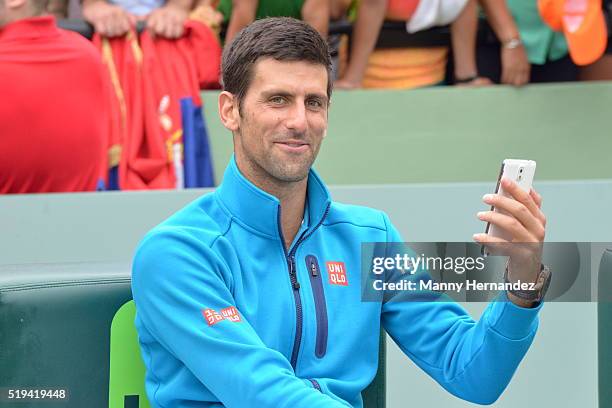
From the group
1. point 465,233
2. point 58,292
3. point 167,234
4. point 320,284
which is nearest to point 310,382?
point 320,284

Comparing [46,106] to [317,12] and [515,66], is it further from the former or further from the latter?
[515,66]

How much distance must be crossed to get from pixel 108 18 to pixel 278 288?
1870mm

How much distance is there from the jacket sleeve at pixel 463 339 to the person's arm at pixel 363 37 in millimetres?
1589

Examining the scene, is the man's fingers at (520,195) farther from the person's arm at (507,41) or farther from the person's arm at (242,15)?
the person's arm at (242,15)

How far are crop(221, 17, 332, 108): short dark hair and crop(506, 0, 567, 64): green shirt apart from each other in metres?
1.82

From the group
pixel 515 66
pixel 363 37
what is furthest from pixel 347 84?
pixel 515 66

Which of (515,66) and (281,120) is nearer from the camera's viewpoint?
(281,120)

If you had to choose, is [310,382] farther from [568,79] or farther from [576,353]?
[568,79]

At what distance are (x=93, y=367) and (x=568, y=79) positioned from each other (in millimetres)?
2401

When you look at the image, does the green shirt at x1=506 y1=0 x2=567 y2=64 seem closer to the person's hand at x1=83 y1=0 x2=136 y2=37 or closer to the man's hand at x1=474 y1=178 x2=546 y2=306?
the person's hand at x1=83 y1=0 x2=136 y2=37

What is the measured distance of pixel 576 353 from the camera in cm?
306

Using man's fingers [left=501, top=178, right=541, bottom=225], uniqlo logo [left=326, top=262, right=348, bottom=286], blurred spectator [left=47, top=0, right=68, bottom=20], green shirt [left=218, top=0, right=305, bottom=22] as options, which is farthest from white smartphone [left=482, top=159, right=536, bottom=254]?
blurred spectator [left=47, top=0, right=68, bottom=20]

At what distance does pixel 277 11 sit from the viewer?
3.70 m

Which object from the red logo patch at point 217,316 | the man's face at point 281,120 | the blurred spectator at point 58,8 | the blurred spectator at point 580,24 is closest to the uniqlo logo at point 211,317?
the red logo patch at point 217,316
